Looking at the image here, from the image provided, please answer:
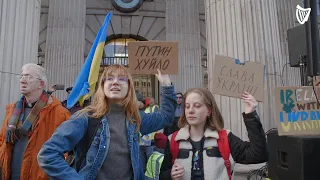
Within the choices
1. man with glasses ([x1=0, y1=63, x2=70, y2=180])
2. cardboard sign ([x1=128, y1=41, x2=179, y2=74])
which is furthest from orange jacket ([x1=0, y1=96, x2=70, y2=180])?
cardboard sign ([x1=128, y1=41, x2=179, y2=74])

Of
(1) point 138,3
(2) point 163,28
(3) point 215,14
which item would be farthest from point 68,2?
(3) point 215,14

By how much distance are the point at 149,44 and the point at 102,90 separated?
878 mm

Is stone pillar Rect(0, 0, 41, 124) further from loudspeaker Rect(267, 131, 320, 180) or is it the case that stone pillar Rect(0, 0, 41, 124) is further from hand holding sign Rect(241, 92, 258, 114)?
loudspeaker Rect(267, 131, 320, 180)

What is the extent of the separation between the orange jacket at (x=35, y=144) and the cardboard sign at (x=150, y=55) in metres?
0.95

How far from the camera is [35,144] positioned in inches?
110

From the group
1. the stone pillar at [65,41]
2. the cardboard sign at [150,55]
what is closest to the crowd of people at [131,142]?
the cardboard sign at [150,55]

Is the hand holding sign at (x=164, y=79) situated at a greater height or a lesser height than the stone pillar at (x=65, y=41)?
lesser

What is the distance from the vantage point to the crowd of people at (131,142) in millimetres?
1896

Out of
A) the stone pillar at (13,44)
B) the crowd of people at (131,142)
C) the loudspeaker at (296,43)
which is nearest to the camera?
the crowd of people at (131,142)

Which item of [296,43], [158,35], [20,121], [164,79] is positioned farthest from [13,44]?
[158,35]

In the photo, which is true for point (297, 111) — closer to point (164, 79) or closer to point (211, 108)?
point (211, 108)

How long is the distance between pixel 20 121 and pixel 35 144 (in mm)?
291

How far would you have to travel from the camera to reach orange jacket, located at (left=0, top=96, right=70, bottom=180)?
A: 272 centimetres

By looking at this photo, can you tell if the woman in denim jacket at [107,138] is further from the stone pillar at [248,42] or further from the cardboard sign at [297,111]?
the stone pillar at [248,42]
